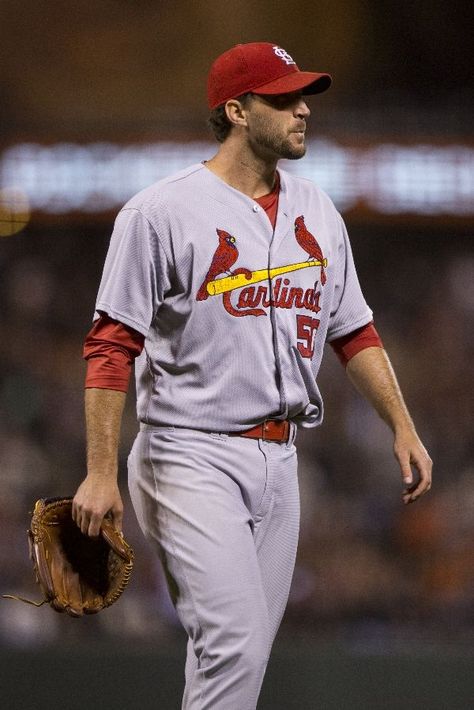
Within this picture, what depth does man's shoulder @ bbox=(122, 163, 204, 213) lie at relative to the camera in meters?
2.46

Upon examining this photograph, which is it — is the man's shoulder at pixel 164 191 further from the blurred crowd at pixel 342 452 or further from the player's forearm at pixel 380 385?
the blurred crowd at pixel 342 452

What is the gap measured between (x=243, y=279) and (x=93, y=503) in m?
0.59

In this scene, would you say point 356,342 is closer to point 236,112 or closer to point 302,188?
point 302,188

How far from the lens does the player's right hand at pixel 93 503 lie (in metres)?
2.27

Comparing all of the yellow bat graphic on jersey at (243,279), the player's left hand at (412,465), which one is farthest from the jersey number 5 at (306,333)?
the player's left hand at (412,465)

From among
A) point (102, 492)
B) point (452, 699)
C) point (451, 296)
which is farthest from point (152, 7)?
point (102, 492)

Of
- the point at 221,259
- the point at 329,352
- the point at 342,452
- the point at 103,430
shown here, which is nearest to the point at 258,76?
the point at 221,259

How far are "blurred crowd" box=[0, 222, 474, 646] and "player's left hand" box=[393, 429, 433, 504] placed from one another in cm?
261

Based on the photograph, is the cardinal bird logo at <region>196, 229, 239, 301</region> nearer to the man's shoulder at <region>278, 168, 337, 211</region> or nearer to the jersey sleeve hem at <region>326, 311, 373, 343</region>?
the man's shoulder at <region>278, 168, 337, 211</region>

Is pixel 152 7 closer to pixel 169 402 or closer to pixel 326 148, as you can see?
pixel 326 148

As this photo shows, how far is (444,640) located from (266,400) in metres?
2.83

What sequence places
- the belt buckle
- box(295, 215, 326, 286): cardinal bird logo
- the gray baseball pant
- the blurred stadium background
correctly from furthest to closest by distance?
the blurred stadium background < box(295, 215, 326, 286): cardinal bird logo < the belt buckle < the gray baseball pant

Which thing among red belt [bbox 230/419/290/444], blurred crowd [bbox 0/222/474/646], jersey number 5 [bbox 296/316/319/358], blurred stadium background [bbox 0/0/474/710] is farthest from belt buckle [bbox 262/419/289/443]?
blurred crowd [bbox 0/222/474/646]

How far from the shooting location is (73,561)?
8.18 feet
